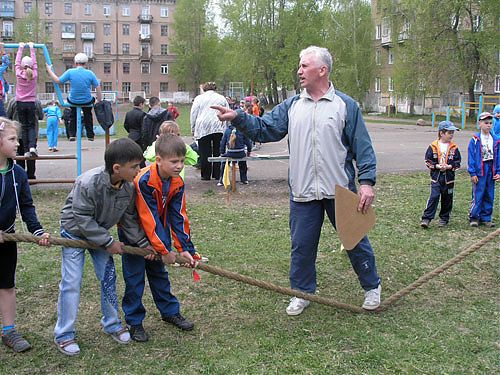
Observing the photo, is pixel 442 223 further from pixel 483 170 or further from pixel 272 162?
pixel 272 162

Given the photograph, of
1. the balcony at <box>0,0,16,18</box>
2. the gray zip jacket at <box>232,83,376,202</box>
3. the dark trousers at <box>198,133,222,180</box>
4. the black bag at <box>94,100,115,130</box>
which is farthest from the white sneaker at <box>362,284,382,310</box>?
the balcony at <box>0,0,16,18</box>

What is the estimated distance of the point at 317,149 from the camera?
4.28 meters

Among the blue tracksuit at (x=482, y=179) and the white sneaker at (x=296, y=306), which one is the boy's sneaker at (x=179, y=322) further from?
the blue tracksuit at (x=482, y=179)

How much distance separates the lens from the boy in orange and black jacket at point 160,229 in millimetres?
3830

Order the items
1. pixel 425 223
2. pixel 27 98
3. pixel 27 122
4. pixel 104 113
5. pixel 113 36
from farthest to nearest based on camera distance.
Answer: pixel 113 36 → pixel 27 122 → pixel 27 98 → pixel 104 113 → pixel 425 223

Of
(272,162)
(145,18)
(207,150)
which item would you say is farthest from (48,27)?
(207,150)

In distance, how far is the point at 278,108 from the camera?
4.55 meters

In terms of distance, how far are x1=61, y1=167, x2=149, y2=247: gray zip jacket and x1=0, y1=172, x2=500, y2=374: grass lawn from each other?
83cm

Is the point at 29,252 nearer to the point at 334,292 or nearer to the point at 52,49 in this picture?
the point at 334,292

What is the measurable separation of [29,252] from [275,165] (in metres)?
7.96

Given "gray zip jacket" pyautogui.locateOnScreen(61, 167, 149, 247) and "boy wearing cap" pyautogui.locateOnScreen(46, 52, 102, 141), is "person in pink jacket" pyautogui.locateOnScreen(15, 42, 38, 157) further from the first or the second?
"gray zip jacket" pyautogui.locateOnScreen(61, 167, 149, 247)

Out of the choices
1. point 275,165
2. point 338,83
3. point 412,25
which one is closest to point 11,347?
point 275,165

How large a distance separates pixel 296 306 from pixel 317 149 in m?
1.26

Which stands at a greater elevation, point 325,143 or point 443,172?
point 325,143
